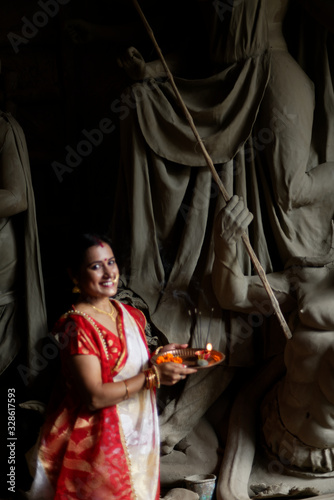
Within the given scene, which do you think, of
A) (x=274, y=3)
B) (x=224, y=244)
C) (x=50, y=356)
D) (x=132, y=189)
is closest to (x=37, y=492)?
(x=50, y=356)

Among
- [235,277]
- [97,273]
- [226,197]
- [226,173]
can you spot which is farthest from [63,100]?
[97,273]

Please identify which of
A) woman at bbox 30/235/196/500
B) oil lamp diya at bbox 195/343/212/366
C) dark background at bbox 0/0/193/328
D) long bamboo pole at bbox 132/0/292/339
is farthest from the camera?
dark background at bbox 0/0/193/328

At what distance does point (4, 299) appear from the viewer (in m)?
3.32

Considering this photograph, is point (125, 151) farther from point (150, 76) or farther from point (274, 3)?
point (274, 3)

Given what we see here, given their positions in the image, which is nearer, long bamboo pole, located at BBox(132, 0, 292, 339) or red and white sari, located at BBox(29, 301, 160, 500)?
red and white sari, located at BBox(29, 301, 160, 500)

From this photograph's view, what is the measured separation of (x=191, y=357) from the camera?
8.27 ft

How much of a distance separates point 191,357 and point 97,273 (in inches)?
18.0

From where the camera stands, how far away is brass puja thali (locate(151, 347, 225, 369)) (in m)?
2.44

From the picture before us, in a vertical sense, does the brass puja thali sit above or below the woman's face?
below

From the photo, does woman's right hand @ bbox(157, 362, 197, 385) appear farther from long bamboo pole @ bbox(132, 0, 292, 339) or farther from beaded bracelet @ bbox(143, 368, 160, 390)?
long bamboo pole @ bbox(132, 0, 292, 339)

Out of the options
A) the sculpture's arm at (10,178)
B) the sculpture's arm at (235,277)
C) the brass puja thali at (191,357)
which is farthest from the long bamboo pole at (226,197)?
the sculpture's arm at (10,178)

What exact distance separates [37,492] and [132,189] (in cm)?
148

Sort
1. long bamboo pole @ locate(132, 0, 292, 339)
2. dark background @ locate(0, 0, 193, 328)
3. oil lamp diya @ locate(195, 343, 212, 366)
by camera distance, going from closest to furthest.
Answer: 1. oil lamp diya @ locate(195, 343, 212, 366)
2. long bamboo pole @ locate(132, 0, 292, 339)
3. dark background @ locate(0, 0, 193, 328)

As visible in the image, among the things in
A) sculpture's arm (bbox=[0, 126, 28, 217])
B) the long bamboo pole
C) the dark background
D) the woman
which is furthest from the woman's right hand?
the dark background
